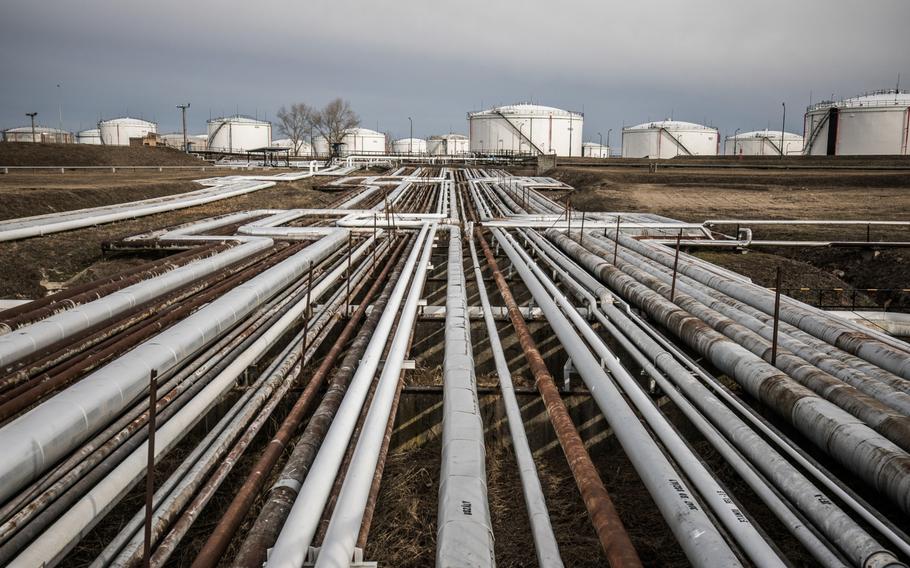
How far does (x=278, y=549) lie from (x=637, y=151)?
2795 inches

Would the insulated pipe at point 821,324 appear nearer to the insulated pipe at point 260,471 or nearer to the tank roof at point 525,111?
the insulated pipe at point 260,471

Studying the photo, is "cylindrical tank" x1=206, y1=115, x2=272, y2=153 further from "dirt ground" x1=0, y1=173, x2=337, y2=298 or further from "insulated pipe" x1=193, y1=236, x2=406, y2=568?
"insulated pipe" x1=193, y1=236, x2=406, y2=568

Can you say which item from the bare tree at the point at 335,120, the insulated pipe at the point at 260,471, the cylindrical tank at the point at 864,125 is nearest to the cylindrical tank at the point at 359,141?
the bare tree at the point at 335,120

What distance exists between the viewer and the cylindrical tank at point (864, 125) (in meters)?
50.9

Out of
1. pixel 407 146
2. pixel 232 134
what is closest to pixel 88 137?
pixel 232 134

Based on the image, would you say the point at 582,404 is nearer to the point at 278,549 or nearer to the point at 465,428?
the point at 465,428

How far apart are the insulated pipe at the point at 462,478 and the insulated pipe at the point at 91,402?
2.35 m

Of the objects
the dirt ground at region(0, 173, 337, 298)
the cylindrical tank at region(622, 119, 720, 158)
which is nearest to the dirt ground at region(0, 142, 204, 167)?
the dirt ground at region(0, 173, 337, 298)

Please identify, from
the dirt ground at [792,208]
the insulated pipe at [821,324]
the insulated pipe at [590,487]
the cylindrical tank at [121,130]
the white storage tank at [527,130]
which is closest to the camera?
the insulated pipe at [590,487]

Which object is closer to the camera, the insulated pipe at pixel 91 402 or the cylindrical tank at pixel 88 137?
the insulated pipe at pixel 91 402

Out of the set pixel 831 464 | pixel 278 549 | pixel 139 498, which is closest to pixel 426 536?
pixel 278 549

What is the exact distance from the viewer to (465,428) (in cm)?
433

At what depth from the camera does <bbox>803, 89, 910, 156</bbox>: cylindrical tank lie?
50875 mm

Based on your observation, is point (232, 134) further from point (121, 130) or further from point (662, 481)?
point (662, 481)
